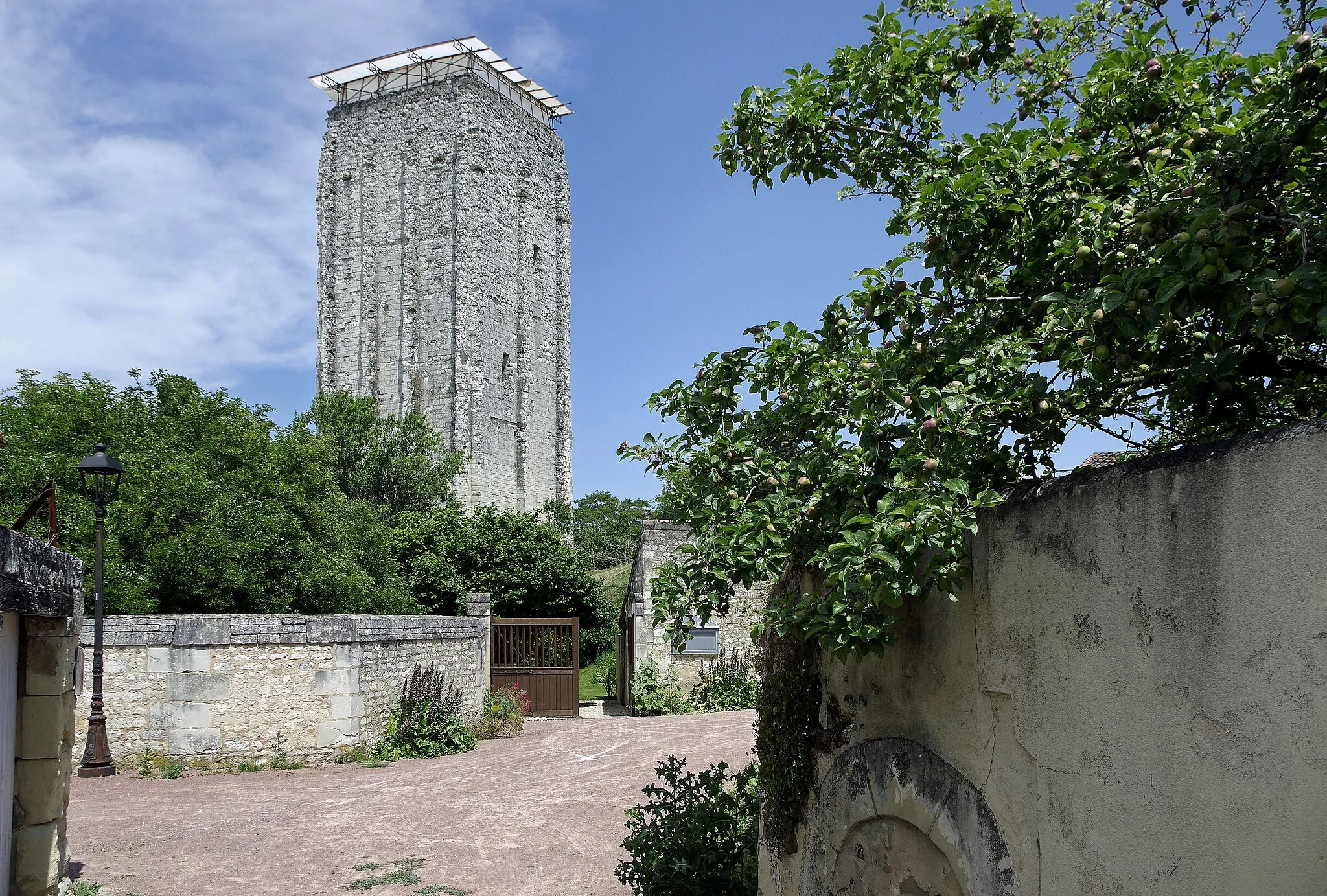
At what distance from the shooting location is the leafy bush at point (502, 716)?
1479cm

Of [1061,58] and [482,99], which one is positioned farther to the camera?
[482,99]

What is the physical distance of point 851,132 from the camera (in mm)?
4012

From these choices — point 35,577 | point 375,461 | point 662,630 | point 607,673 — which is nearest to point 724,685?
point 662,630

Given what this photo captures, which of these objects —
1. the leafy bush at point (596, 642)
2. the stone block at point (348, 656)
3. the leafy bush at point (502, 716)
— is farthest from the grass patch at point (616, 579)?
the stone block at point (348, 656)

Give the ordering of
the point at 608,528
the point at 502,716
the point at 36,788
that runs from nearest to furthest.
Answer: the point at 36,788 < the point at 502,716 < the point at 608,528

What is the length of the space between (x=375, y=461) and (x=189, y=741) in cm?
2198

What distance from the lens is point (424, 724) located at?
13.1m

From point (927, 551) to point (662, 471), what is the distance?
133cm

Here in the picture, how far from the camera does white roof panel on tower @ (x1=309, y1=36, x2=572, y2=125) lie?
4112 cm

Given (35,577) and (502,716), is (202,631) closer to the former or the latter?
(502,716)

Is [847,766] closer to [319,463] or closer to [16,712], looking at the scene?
[16,712]

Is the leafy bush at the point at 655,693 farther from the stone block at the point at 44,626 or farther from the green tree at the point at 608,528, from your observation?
the green tree at the point at 608,528

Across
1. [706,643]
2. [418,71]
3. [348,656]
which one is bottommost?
[706,643]

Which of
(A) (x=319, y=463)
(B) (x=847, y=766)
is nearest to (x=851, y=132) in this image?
(B) (x=847, y=766)
